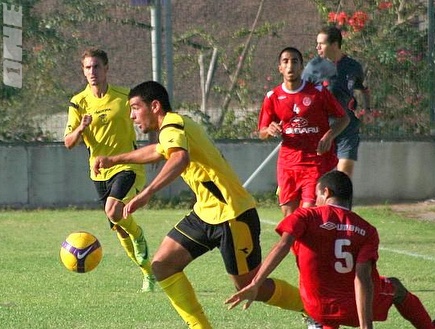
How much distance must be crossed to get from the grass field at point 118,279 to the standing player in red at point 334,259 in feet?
5.09

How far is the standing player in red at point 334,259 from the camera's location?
21.5 ft

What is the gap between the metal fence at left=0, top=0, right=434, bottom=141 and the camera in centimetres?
1770

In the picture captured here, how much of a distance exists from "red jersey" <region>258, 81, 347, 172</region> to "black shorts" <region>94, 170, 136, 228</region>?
1304 millimetres

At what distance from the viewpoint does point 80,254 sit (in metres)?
9.34

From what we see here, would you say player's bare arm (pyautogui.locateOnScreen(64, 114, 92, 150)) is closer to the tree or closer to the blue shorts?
the blue shorts

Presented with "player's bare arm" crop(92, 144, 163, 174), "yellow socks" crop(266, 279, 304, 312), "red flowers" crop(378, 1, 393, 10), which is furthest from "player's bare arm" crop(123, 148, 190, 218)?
"red flowers" crop(378, 1, 393, 10)

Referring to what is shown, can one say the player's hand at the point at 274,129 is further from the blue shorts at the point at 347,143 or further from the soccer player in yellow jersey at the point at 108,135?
the blue shorts at the point at 347,143

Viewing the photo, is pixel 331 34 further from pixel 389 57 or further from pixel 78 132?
pixel 389 57

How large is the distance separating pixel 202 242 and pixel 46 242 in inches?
254

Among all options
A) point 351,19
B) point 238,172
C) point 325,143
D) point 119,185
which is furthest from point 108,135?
point 351,19

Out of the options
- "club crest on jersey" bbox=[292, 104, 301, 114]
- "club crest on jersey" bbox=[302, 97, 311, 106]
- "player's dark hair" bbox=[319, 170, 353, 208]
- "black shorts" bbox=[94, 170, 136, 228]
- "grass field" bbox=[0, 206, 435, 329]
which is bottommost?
"grass field" bbox=[0, 206, 435, 329]

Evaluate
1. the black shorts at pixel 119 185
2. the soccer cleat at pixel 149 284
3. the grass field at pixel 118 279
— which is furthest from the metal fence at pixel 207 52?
the soccer cleat at pixel 149 284

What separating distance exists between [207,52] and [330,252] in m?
11.6

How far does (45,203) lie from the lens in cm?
1764
